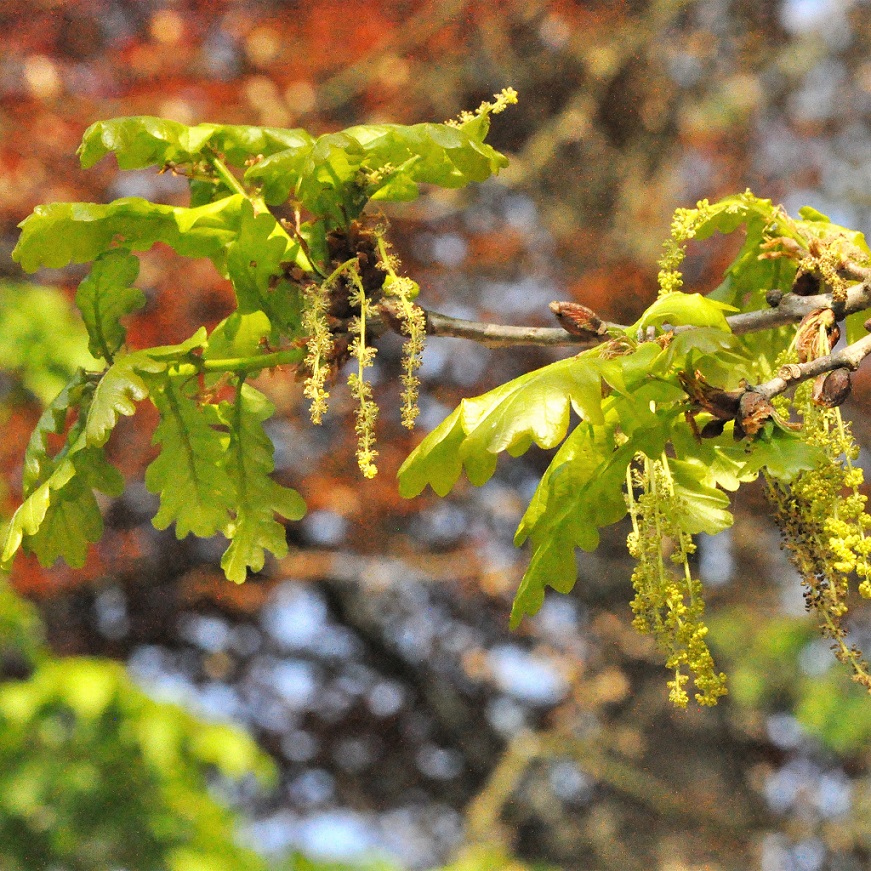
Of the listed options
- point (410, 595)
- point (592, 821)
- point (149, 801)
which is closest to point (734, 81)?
point (410, 595)

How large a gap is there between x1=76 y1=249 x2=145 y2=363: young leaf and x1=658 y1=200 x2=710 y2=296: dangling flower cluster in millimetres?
681

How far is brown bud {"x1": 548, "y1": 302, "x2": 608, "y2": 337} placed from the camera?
137 centimetres

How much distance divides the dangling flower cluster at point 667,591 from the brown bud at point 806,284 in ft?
1.25

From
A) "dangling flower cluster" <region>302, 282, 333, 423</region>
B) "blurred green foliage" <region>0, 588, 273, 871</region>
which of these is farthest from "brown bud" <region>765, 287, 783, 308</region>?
"blurred green foliage" <region>0, 588, 273, 871</region>

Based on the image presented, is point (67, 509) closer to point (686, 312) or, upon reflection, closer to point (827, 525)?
point (686, 312)

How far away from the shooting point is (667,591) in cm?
121

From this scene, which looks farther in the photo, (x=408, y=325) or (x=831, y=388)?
(x=408, y=325)

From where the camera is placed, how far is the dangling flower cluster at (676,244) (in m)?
1.42

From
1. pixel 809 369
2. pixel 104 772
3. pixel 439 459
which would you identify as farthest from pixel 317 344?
pixel 104 772

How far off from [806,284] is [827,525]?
0.43 m

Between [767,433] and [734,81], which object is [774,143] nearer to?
[734,81]

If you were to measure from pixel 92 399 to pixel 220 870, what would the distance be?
3.13 meters

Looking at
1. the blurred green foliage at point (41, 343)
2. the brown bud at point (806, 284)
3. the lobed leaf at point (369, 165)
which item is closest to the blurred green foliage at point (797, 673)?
the blurred green foliage at point (41, 343)

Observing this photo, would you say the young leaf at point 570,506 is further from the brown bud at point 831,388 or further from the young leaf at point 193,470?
the young leaf at point 193,470
